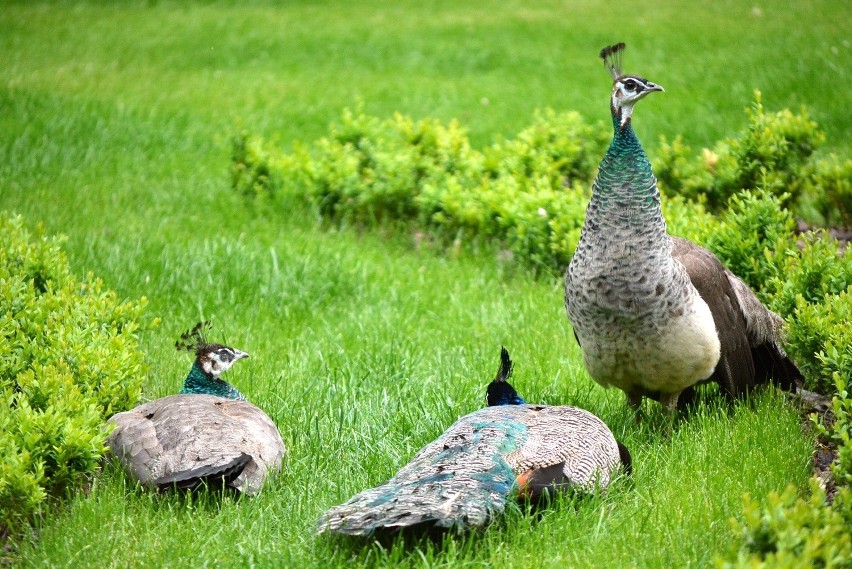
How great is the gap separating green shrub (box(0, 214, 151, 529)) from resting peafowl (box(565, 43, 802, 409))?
2.04m

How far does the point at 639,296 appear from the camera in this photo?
4.24 meters

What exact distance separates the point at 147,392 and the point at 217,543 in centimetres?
167

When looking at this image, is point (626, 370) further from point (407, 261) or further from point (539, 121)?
Result: point (539, 121)

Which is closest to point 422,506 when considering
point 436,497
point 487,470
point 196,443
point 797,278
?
point 436,497

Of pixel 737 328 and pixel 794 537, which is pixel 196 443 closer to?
pixel 794 537

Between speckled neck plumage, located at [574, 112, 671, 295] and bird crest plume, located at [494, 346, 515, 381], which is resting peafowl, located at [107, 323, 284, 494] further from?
speckled neck plumage, located at [574, 112, 671, 295]

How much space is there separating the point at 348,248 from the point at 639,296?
10.7 feet

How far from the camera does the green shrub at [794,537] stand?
280 cm

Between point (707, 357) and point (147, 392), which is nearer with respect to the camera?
point (707, 357)

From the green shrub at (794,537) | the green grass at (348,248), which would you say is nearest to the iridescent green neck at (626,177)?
the green grass at (348,248)

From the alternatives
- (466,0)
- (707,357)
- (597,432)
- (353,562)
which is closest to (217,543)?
(353,562)

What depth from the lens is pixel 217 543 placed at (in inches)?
140

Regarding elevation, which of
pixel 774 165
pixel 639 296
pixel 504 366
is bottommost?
pixel 504 366

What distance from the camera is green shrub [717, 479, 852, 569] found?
280 centimetres
